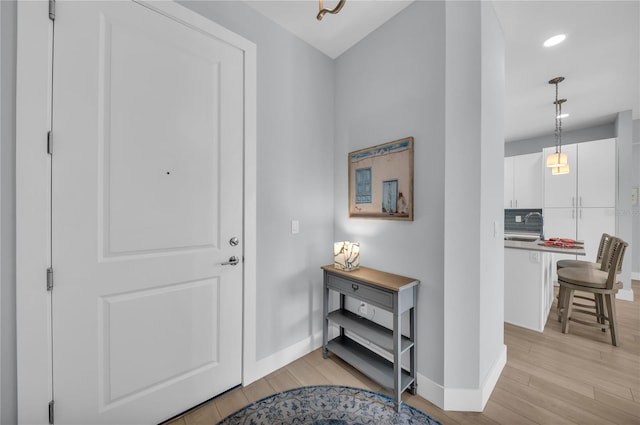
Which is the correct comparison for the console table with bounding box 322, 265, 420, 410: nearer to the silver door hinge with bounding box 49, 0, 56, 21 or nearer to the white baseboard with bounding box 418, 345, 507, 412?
the white baseboard with bounding box 418, 345, 507, 412

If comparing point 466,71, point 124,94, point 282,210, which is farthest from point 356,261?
point 124,94

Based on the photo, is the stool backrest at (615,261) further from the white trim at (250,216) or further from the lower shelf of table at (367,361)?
the white trim at (250,216)

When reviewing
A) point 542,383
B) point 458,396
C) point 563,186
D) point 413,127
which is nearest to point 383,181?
point 413,127

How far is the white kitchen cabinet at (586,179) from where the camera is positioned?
381 centimetres

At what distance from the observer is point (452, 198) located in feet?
5.29

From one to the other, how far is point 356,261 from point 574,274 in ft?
7.84

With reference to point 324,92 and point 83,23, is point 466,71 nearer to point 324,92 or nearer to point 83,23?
point 324,92

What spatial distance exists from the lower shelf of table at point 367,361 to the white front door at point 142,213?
0.79 m

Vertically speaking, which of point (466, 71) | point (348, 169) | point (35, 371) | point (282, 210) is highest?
point (466, 71)

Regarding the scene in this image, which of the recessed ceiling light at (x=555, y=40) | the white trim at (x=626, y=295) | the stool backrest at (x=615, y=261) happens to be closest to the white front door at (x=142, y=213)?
the recessed ceiling light at (x=555, y=40)

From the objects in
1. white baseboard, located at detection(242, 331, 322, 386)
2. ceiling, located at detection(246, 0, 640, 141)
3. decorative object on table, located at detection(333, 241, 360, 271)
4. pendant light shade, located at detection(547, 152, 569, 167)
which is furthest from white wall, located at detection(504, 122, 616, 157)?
white baseboard, located at detection(242, 331, 322, 386)

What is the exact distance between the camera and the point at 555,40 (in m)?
2.16

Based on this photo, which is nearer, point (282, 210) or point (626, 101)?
point (282, 210)

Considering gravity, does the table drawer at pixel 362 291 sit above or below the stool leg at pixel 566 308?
above
